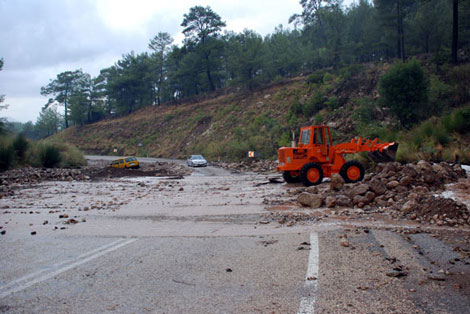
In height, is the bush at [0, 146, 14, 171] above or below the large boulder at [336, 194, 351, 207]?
above

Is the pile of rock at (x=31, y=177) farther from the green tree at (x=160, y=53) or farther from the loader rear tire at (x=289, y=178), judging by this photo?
the green tree at (x=160, y=53)

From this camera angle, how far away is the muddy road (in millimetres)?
4559

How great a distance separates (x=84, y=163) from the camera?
4288cm

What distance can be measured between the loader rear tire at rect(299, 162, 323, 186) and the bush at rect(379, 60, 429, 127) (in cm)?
1419

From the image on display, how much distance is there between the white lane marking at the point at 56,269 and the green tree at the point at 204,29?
64.3 metres

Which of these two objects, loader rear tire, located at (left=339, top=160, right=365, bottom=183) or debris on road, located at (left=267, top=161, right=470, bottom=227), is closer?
debris on road, located at (left=267, top=161, right=470, bottom=227)

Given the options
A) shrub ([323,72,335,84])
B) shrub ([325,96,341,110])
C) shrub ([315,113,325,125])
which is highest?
shrub ([323,72,335,84])

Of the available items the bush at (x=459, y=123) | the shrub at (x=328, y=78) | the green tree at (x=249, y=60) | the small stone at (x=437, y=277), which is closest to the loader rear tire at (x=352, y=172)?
the bush at (x=459, y=123)

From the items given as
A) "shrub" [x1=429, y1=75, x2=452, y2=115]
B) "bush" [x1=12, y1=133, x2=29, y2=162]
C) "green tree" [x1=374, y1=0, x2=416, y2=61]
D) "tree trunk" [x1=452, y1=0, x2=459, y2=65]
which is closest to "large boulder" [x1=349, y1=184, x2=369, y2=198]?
"shrub" [x1=429, y1=75, x2=452, y2=115]

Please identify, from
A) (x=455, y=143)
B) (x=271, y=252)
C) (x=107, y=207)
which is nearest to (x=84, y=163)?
(x=107, y=207)

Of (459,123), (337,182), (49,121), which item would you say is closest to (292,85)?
(459,123)

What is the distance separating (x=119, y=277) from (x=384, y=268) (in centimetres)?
384

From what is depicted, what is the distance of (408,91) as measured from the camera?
27672 millimetres

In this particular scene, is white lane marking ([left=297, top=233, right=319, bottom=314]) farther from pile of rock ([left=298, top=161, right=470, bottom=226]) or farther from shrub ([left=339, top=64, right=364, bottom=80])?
shrub ([left=339, top=64, right=364, bottom=80])
